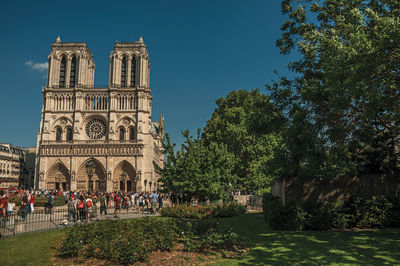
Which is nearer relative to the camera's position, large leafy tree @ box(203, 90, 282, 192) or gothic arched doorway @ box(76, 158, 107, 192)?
large leafy tree @ box(203, 90, 282, 192)

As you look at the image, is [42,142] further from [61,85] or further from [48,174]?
[61,85]

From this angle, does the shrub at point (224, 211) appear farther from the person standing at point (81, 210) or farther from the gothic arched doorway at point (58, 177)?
the gothic arched doorway at point (58, 177)

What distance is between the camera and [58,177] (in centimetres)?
5209

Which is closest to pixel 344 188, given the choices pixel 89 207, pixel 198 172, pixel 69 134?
pixel 198 172

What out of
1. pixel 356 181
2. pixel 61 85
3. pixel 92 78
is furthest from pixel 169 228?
pixel 92 78

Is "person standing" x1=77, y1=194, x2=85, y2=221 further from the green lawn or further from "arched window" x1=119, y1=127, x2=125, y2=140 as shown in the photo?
"arched window" x1=119, y1=127, x2=125, y2=140

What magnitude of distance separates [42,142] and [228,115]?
35.8 metres

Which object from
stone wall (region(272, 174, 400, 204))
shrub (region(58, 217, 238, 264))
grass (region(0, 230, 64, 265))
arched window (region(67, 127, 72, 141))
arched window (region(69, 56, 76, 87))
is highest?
arched window (region(69, 56, 76, 87))

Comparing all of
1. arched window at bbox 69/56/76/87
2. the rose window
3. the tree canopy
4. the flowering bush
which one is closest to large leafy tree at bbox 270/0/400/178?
the tree canopy

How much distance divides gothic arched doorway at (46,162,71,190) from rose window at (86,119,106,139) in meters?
6.96

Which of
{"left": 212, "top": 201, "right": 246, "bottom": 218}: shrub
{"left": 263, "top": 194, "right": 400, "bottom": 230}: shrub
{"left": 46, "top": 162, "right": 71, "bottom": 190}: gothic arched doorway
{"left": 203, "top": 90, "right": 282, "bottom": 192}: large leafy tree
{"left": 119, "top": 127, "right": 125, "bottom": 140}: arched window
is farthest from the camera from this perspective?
{"left": 119, "top": 127, "right": 125, "bottom": 140}: arched window

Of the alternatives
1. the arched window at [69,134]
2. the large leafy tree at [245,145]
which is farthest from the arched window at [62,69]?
the large leafy tree at [245,145]

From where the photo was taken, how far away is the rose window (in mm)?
53562

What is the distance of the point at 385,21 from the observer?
7.96 metres
